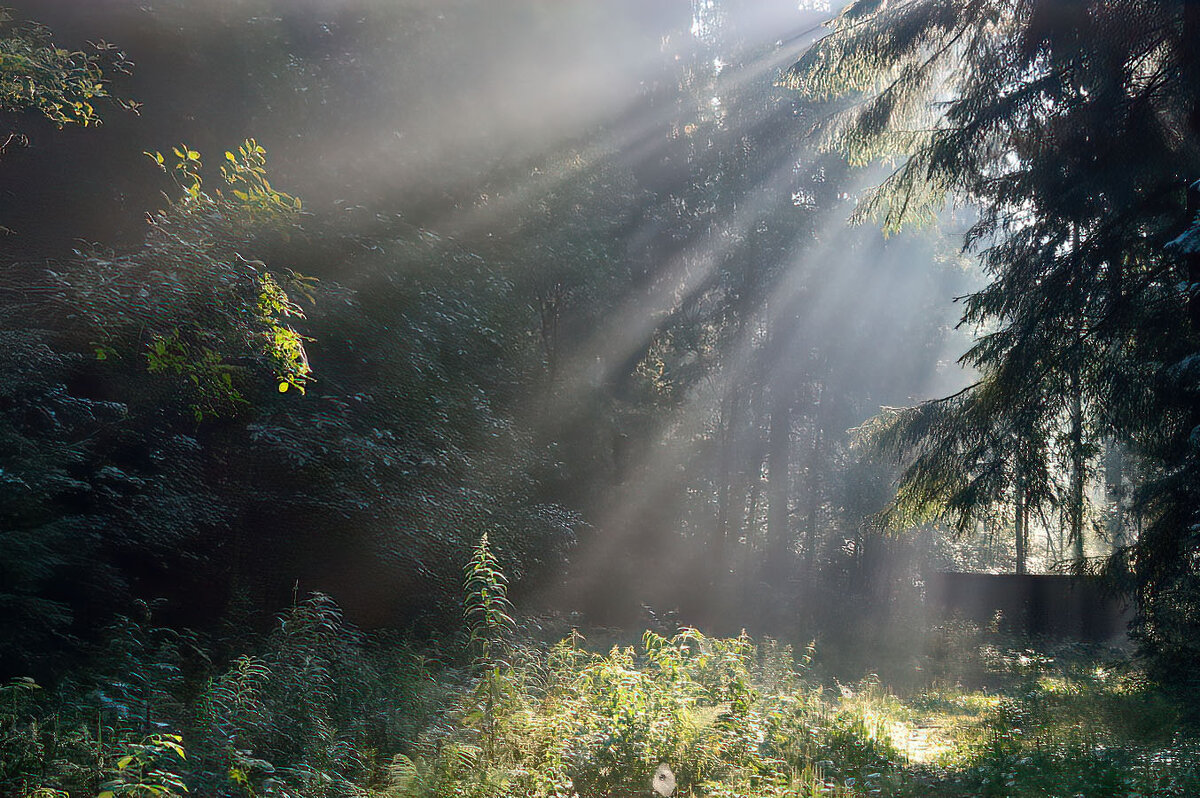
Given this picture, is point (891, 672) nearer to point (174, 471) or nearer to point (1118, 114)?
point (1118, 114)

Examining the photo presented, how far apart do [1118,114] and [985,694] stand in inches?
403

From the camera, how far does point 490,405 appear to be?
1465 centimetres

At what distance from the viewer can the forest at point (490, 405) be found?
5.32m

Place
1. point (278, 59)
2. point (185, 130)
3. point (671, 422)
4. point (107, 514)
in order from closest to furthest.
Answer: point (107, 514) → point (185, 130) → point (278, 59) → point (671, 422)

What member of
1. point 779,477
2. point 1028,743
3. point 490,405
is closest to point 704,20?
point 490,405

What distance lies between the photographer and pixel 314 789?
4477 mm

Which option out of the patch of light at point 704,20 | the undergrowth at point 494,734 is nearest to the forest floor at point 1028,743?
the undergrowth at point 494,734

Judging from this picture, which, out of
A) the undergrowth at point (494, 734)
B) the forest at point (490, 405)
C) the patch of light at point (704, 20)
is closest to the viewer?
the undergrowth at point (494, 734)

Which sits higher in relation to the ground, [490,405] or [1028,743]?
[490,405]

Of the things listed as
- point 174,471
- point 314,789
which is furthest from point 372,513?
point 314,789

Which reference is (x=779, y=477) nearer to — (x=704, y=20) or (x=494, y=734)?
(x=704, y=20)

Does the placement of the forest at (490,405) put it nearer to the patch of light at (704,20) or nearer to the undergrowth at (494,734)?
the undergrowth at (494,734)

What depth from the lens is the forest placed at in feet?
17.5

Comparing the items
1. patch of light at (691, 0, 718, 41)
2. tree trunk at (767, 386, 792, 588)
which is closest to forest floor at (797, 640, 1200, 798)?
tree trunk at (767, 386, 792, 588)
